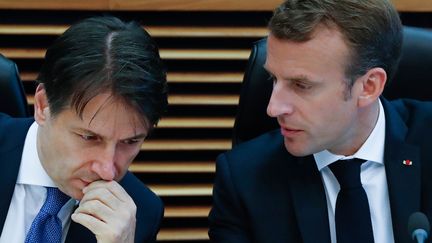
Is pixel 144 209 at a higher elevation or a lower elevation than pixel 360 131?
lower

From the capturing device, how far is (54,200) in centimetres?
174

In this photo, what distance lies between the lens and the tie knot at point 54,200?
173 centimetres

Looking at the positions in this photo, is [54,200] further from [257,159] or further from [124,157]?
[257,159]

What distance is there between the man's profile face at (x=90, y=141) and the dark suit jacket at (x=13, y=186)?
0.10 meters

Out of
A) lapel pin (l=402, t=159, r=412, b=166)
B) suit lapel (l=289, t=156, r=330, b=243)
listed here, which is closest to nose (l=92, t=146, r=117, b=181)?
suit lapel (l=289, t=156, r=330, b=243)

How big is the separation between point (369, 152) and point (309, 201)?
0.17m

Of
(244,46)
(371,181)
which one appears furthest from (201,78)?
(371,181)

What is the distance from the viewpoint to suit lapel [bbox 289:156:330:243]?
71.1 inches

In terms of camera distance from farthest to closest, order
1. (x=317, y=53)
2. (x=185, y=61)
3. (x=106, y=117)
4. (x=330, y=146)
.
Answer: (x=185, y=61), (x=330, y=146), (x=317, y=53), (x=106, y=117)

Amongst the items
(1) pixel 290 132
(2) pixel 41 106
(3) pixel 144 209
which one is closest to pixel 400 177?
(1) pixel 290 132

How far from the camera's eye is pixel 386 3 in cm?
176

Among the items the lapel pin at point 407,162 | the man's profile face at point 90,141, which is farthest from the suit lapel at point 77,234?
the lapel pin at point 407,162

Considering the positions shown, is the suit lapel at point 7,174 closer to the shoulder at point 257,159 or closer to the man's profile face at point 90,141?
the man's profile face at point 90,141

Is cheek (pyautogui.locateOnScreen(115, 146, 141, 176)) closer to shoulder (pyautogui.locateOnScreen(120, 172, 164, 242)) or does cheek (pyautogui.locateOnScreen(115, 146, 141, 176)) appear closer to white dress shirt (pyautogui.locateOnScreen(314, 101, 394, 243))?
shoulder (pyautogui.locateOnScreen(120, 172, 164, 242))
